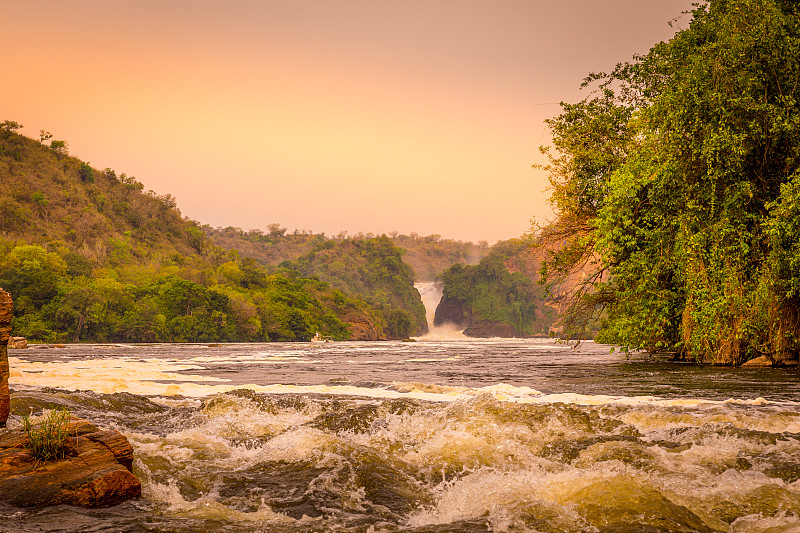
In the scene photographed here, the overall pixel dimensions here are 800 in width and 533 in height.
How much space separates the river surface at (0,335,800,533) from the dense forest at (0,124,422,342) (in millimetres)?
77063

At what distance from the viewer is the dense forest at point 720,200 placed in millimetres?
17844

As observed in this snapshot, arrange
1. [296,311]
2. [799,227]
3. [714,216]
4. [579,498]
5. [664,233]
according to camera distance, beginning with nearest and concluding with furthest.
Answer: [579,498] → [799,227] → [714,216] → [664,233] → [296,311]

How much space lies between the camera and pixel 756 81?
17906 mm

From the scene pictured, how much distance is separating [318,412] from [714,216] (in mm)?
15350

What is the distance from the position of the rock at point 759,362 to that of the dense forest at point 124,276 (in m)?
78.4

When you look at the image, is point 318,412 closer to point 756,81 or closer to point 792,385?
point 792,385

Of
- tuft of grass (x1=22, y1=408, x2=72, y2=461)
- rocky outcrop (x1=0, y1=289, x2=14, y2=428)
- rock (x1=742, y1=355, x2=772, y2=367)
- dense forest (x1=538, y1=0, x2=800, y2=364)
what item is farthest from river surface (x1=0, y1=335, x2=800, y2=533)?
rock (x1=742, y1=355, x2=772, y2=367)

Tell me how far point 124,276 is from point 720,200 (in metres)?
105

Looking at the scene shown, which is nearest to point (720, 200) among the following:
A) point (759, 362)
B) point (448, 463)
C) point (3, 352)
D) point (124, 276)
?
point (759, 362)

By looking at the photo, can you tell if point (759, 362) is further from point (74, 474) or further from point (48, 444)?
point (48, 444)

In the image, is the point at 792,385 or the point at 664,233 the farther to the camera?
the point at 664,233

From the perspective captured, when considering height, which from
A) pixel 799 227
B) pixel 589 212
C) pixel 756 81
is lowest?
pixel 799 227

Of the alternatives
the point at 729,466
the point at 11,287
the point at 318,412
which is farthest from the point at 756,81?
the point at 11,287

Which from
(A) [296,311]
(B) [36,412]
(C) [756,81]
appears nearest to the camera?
(B) [36,412]
